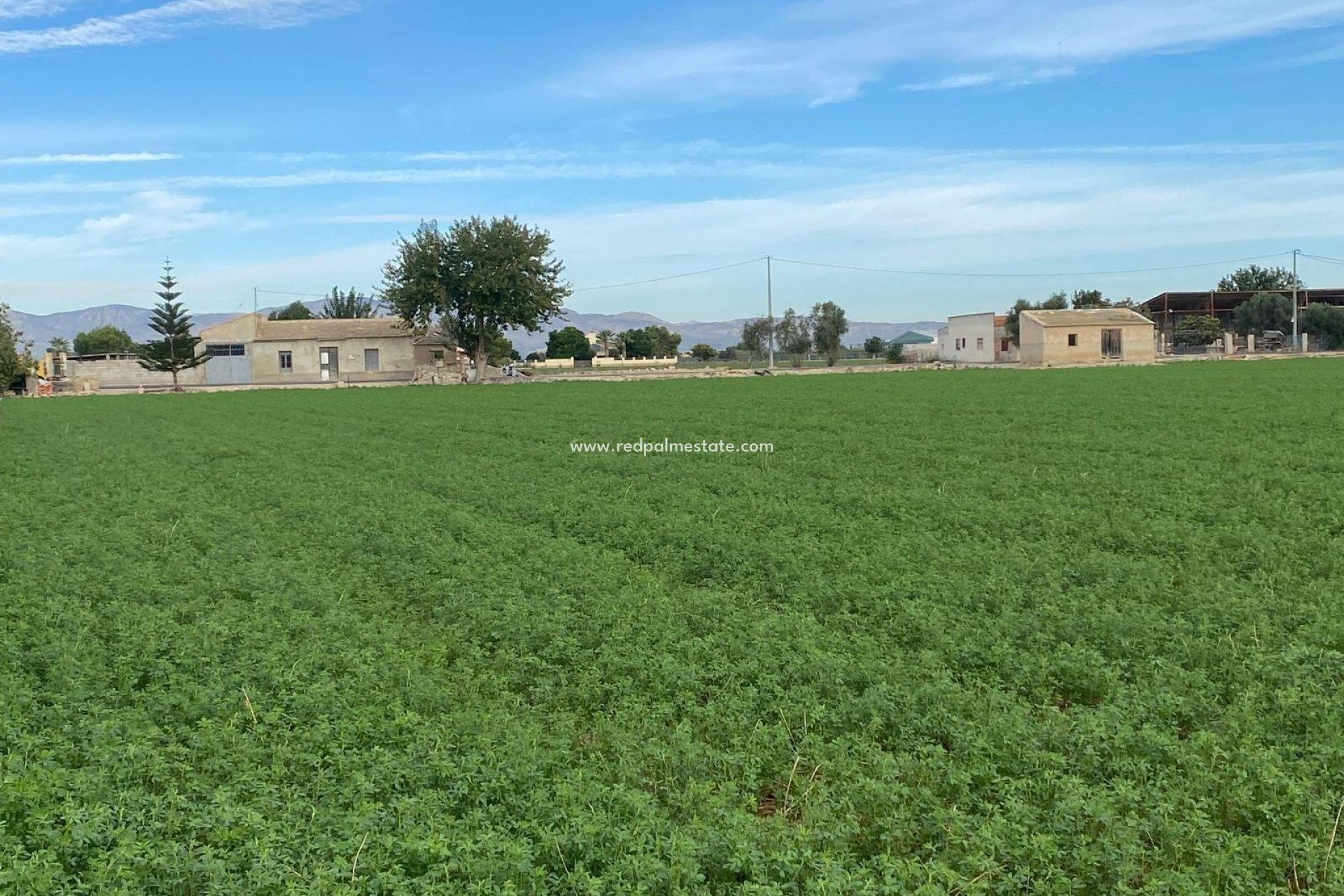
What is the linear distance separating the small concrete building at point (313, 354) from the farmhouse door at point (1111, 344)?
51214 millimetres

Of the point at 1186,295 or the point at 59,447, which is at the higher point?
the point at 1186,295

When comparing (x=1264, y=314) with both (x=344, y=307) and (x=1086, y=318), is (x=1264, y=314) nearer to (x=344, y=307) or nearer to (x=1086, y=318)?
(x=1086, y=318)

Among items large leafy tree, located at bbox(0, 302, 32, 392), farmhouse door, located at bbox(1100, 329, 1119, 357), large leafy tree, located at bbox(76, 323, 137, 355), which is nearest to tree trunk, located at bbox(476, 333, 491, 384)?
large leafy tree, located at bbox(0, 302, 32, 392)

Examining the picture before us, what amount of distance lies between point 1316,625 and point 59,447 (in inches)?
1103

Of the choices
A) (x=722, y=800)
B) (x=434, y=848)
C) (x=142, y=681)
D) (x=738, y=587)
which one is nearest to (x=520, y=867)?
(x=434, y=848)

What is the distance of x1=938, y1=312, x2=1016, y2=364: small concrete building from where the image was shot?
314 feet

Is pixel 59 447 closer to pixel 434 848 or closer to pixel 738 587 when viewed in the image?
pixel 738 587

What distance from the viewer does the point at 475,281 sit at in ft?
242

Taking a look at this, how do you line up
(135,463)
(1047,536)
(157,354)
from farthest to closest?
(157,354) → (135,463) → (1047,536)

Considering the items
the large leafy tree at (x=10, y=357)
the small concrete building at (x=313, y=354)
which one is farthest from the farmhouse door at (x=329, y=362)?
the large leafy tree at (x=10, y=357)

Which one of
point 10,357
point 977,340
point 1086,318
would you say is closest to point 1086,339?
point 1086,318

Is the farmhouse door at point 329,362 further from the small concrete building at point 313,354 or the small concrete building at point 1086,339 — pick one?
the small concrete building at point 1086,339

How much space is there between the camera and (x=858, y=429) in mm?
26078

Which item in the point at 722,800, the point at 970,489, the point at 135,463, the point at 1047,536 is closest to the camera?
the point at 722,800
